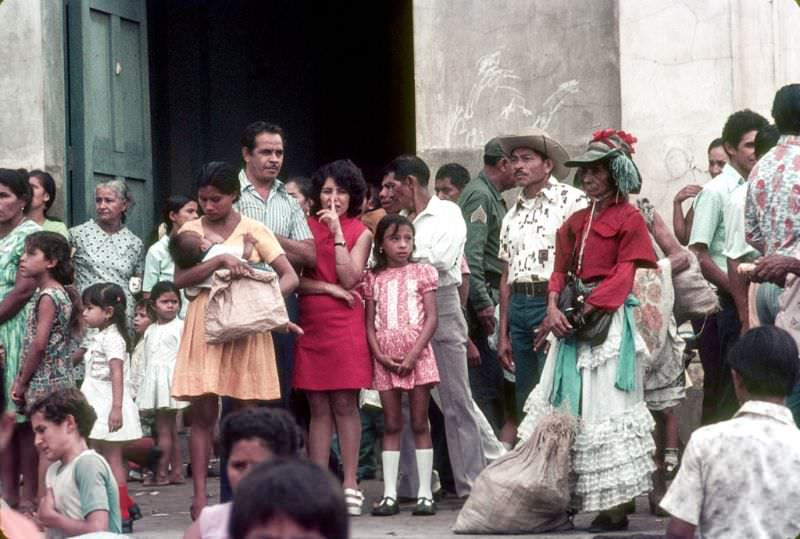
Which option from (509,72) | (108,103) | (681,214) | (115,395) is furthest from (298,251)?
(108,103)

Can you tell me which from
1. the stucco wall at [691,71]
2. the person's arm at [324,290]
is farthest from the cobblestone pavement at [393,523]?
the stucco wall at [691,71]

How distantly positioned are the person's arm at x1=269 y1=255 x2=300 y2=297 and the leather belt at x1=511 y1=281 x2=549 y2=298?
1.28 metres

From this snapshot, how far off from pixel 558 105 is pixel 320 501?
9043 millimetres

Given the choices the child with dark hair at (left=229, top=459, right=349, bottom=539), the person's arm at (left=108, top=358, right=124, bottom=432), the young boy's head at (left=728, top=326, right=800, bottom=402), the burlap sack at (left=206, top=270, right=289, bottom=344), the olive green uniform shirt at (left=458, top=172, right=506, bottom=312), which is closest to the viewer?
the child with dark hair at (left=229, top=459, right=349, bottom=539)

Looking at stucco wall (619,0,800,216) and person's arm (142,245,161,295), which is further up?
stucco wall (619,0,800,216)

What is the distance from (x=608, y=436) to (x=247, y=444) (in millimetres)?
3488

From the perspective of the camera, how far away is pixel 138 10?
1337 centimetres

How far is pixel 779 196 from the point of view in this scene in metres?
7.39

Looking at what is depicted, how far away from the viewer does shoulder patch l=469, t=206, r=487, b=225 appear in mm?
10516

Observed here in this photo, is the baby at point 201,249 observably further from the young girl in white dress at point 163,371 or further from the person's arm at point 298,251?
the young girl in white dress at point 163,371

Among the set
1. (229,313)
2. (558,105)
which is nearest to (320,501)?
(229,313)

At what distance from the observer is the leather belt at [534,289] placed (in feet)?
31.0

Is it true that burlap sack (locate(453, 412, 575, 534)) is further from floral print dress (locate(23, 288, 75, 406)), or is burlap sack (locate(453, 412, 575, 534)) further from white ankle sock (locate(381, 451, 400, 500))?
floral print dress (locate(23, 288, 75, 406))

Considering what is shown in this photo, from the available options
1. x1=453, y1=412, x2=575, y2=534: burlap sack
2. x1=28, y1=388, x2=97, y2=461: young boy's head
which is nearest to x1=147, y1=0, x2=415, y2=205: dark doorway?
x1=453, y1=412, x2=575, y2=534: burlap sack
